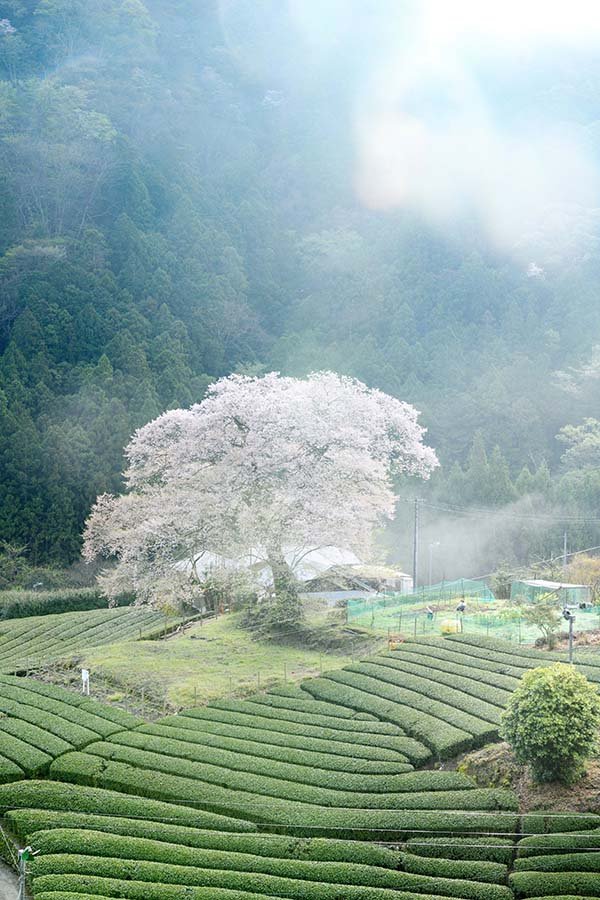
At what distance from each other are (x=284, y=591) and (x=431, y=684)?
7.53 meters

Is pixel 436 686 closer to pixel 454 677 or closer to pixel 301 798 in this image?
pixel 454 677

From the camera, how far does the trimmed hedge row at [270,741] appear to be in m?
20.5

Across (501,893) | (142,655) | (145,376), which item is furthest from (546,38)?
(501,893)

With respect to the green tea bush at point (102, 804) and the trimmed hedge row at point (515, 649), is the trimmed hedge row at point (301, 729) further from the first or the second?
the trimmed hedge row at point (515, 649)

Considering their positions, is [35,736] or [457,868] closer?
[457,868]

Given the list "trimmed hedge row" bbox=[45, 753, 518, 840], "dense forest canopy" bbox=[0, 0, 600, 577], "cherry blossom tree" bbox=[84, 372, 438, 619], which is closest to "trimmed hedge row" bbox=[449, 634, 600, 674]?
"cherry blossom tree" bbox=[84, 372, 438, 619]

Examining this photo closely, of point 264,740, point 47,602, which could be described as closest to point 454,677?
point 264,740

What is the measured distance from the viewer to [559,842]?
1641cm

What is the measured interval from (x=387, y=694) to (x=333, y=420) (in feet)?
34.0

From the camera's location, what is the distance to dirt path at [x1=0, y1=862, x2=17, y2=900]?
59.5 ft

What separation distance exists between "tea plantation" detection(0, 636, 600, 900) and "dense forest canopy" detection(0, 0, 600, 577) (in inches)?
1040

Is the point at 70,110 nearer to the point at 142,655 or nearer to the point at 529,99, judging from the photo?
the point at 529,99

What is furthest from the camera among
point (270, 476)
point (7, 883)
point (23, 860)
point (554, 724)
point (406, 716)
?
point (270, 476)

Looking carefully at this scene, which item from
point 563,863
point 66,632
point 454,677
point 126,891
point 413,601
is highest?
point 413,601
